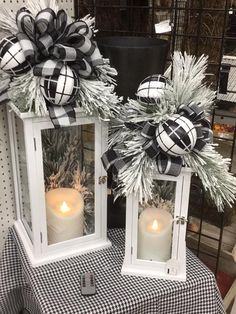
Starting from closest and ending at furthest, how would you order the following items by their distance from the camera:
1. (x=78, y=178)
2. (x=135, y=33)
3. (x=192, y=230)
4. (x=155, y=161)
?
(x=155, y=161) < (x=78, y=178) < (x=135, y=33) < (x=192, y=230)

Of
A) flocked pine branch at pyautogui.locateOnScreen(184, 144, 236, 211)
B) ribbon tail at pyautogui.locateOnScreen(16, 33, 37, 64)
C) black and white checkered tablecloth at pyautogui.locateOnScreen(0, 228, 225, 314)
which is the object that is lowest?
black and white checkered tablecloth at pyautogui.locateOnScreen(0, 228, 225, 314)

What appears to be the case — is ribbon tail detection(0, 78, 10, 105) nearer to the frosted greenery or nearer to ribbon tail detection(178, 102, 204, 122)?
the frosted greenery

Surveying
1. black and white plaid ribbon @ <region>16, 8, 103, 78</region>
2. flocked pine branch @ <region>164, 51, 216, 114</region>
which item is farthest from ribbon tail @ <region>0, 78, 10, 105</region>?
flocked pine branch @ <region>164, 51, 216, 114</region>

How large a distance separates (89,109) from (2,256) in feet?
1.84

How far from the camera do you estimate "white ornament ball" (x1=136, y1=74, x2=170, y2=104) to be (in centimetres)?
84

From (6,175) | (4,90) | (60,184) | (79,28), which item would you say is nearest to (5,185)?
(6,175)

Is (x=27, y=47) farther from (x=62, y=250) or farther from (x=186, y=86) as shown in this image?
(x=62, y=250)

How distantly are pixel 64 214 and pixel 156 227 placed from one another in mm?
262

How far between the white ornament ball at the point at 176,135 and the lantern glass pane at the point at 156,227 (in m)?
0.16

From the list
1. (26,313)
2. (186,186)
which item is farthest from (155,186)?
(26,313)

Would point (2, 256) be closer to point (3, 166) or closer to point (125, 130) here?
point (3, 166)

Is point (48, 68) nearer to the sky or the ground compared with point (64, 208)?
nearer to the sky

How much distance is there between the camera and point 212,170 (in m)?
0.87

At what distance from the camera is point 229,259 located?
1.48 m
